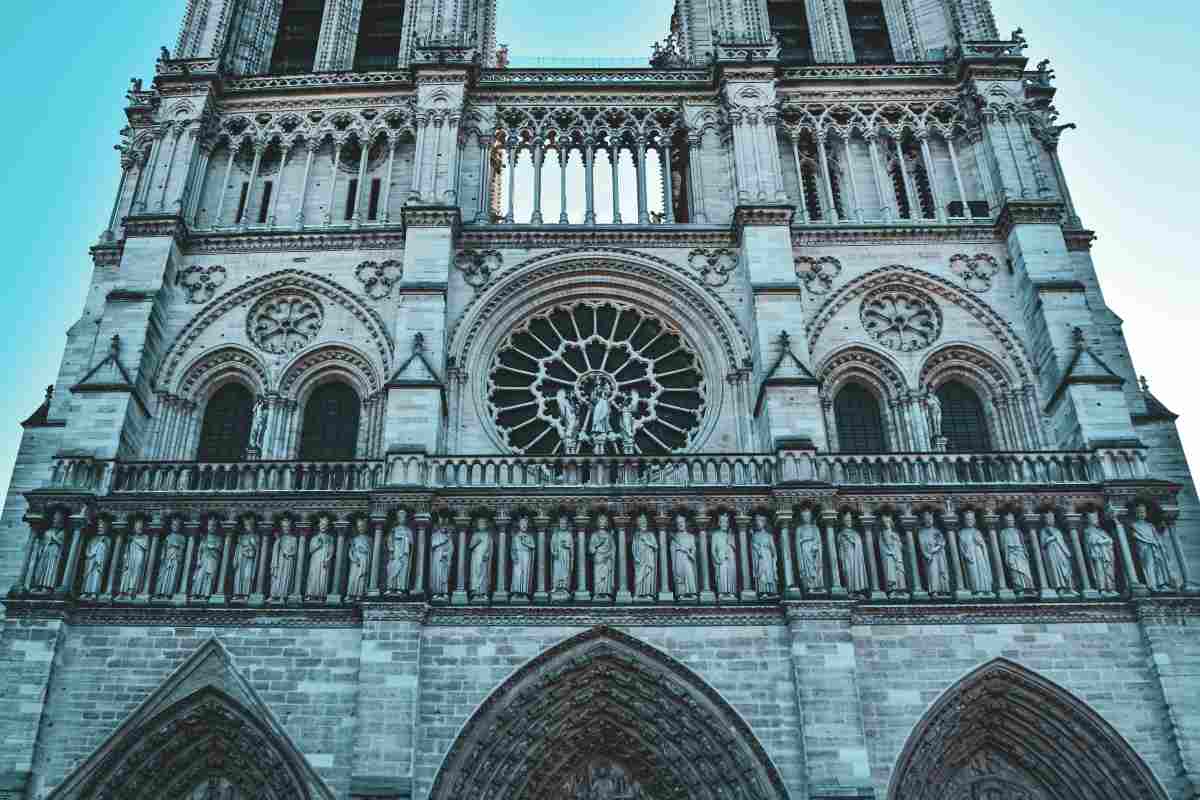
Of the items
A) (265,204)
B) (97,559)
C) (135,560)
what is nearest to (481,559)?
(135,560)

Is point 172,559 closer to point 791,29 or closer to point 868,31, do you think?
point 791,29

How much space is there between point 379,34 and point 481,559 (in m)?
13.3

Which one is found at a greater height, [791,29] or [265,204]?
[791,29]

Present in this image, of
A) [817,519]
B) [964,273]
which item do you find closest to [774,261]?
[964,273]

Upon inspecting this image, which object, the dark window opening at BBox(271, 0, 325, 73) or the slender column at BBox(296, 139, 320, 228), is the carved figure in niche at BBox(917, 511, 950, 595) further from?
the dark window opening at BBox(271, 0, 325, 73)

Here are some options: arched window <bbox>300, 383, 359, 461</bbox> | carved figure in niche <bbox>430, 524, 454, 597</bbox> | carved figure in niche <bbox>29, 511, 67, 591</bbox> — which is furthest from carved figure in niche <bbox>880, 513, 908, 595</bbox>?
carved figure in niche <bbox>29, 511, 67, 591</bbox>

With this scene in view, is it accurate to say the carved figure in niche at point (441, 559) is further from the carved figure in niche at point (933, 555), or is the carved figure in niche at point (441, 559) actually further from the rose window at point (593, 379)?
the carved figure in niche at point (933, 555)

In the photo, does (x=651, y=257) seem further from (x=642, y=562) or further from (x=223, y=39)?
(x=223, y=39)

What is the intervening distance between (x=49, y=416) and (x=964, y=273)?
1592cm

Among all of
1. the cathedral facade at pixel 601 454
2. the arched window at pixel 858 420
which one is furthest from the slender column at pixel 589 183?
the arched window at pixel 858 420

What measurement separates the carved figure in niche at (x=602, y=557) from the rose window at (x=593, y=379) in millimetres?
2340

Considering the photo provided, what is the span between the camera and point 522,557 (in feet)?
53.5

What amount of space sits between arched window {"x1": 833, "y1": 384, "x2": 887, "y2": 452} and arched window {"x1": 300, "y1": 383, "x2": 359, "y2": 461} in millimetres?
8134

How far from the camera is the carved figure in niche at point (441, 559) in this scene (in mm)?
16016
